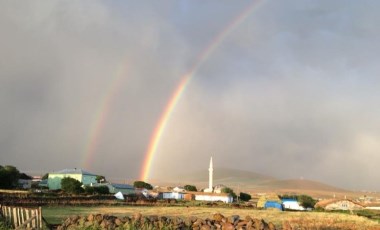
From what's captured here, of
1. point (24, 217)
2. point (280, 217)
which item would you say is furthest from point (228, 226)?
point (280, 217)

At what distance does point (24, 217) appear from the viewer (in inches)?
977

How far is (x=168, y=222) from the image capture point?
24.6m

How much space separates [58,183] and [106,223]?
583 ft

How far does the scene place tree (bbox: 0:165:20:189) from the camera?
143500mm

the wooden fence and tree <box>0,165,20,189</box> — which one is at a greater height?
tree <box>0,165,20,189</box>

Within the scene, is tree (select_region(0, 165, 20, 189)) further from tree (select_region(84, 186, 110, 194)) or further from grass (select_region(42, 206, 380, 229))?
grass (select_region(42, 206, 380, 229))

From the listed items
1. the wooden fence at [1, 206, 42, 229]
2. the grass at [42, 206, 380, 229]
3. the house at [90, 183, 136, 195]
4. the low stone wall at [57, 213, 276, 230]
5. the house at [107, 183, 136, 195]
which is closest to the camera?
the low stone wall at [57, 213, 276, 230]

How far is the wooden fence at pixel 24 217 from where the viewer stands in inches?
941

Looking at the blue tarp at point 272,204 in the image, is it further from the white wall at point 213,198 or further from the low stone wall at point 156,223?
the low stone wall at point 156,223

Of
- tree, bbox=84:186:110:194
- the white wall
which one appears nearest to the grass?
tree, bbox=84:186:110:194

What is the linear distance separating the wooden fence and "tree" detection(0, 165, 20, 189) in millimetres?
125144

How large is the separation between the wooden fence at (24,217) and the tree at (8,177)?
125 metres

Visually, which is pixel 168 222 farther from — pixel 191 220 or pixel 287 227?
pixel 287 227

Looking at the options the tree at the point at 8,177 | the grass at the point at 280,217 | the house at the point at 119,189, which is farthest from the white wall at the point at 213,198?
the grass at the point at 280,217
